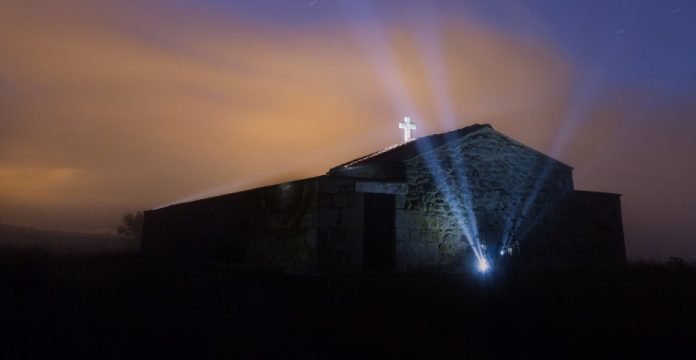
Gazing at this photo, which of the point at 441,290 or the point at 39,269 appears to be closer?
the point at 441,290

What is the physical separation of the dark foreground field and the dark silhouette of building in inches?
97.3

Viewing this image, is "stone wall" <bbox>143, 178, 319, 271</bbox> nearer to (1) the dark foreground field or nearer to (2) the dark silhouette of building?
(2) the dark silhouette of building

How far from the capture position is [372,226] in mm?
12781

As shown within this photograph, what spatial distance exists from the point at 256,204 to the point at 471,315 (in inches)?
338

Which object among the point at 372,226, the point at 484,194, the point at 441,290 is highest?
the point at 484,194

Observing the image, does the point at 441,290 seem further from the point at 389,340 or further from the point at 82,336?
the point at 82,336

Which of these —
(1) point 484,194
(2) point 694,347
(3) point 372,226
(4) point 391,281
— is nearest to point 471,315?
(2) point 694,347

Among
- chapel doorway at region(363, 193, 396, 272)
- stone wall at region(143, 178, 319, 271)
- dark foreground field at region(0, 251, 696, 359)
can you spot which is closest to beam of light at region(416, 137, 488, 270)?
chapel doorway at region(363, 193, 396, 272)

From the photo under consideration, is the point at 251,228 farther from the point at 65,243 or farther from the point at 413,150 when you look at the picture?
the point at 65,243

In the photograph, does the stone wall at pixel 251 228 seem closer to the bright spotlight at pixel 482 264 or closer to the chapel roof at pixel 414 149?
the chapel roof at pixel 414 149

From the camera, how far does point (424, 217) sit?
12.8 metres

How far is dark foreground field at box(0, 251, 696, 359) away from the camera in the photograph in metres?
4.97

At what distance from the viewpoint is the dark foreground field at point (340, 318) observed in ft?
16.3

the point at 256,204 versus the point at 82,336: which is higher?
the point at 256,204
